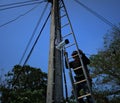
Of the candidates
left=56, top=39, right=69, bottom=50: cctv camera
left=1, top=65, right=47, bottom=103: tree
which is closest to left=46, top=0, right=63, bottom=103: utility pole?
left=56, top=39, right=69, bottom=50: cctv camera

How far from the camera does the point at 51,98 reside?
249 inches

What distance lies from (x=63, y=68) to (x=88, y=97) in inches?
48.2

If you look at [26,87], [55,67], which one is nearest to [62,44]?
[55,67]

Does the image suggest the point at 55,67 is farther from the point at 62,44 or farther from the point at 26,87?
the point at 26,87

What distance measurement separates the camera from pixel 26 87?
2930cm

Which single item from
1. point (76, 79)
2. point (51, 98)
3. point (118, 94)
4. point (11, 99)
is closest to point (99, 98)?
point (118, 94)

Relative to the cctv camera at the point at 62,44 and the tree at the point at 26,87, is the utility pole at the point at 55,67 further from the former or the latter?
the tree at the point at 26,87

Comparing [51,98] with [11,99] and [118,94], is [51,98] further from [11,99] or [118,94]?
[11,99]

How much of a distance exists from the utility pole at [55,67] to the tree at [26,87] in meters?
16.4

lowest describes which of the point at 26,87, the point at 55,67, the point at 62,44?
→ the point at 55,67

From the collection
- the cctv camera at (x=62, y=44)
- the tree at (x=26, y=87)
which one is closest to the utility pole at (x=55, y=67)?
the cctv camera at (x=62, y=44)

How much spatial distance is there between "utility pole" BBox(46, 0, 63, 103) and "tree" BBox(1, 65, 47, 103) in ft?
53.7

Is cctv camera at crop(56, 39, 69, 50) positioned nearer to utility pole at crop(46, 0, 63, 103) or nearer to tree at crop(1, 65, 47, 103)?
utility pole at crop(46, 0, 63, 103)

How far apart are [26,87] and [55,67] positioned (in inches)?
911
